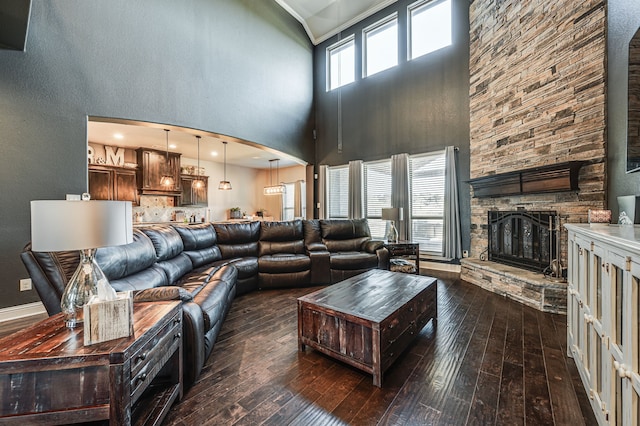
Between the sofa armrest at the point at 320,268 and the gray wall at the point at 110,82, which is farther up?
the gray wall at the point at 110,82

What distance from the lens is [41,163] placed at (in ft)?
10.3

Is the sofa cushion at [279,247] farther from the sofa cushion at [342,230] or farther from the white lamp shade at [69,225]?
the white lamp shade at [69,225]

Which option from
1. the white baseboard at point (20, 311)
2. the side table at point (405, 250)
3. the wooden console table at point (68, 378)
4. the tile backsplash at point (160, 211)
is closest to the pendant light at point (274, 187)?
the tile backsplash at point (160, 211)

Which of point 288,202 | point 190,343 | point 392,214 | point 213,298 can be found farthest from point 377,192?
point 190,343

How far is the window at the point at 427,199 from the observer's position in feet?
16.8

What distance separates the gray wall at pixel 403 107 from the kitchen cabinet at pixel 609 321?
10.7 feet

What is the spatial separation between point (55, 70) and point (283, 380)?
173 inches

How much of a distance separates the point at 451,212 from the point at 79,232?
5085 millimetres

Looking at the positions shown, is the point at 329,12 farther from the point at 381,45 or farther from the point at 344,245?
the point at 344,245

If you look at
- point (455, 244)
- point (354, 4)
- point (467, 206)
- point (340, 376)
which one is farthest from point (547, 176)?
point (354, 4)

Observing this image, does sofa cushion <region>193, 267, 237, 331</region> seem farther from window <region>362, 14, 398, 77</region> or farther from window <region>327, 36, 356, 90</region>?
window <region>327, 36, 356, 90</region>

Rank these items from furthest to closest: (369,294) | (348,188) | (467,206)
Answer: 1. (348,188)
2. (467,206)
3. (369,294)

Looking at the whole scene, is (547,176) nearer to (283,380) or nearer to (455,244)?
(455,244)

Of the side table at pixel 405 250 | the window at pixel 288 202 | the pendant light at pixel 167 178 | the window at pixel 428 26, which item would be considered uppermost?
the window at pixel 428 26
